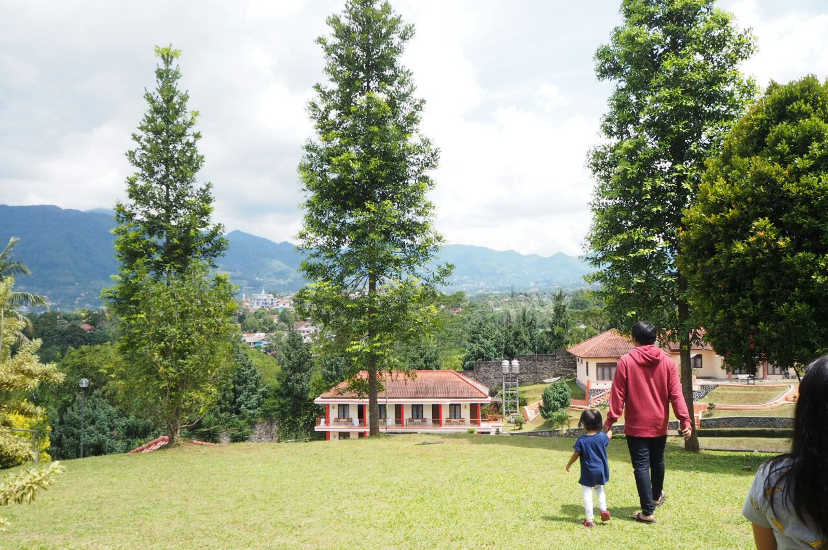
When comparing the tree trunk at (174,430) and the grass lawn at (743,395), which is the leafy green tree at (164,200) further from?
the grass lawn at (743,395)

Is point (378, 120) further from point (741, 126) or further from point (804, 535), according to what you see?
point (804, 535)

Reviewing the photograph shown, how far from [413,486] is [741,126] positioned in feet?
36.8

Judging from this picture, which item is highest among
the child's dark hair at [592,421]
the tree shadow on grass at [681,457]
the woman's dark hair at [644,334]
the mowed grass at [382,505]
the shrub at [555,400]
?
the woman's dark hair at [644,334]

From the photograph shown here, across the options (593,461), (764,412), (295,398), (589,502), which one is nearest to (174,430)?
(589,502)

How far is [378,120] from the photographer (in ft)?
56.8

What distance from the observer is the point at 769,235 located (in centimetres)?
1066

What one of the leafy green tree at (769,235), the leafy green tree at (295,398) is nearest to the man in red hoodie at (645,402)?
the leafy green tree at (769,235)

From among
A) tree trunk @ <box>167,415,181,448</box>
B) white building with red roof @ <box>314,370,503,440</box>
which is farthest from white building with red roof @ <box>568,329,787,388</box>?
tree trunk @ <box>167,415,181,448</box>

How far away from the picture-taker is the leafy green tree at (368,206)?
16.9 meters

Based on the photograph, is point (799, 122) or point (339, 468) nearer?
point (799, 122)

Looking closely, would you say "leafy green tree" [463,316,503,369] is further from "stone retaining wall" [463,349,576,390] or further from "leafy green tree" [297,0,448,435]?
"leafy green tree" [297,0,448,435]

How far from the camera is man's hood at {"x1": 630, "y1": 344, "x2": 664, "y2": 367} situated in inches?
258

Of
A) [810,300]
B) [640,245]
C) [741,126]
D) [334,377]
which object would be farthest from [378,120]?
[334,377]

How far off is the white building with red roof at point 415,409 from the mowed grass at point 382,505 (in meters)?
23.4
